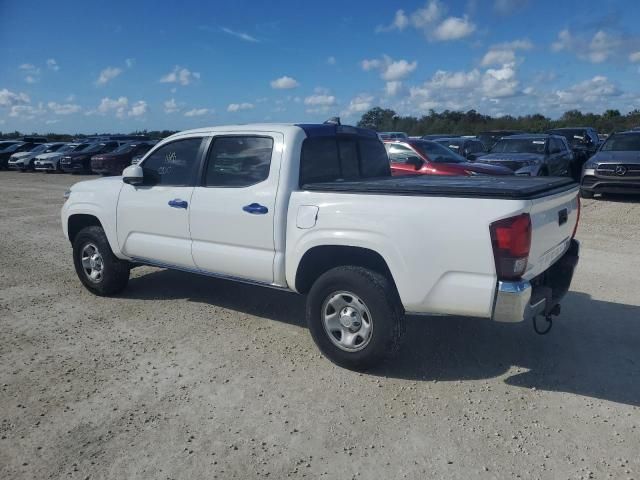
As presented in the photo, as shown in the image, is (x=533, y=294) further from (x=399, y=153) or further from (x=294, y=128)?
(x=399, y=153)

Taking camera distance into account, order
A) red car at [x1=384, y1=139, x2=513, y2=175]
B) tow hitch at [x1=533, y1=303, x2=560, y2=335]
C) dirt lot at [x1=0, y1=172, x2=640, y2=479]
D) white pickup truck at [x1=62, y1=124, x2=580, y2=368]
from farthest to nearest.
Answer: red car at [x1=384, y1=139, x2=513, y2=175], tow hitch at [x1=533, y1=303, x2=560, y2=335], white pickup truck at [x1=62, y1=124, x2=580, y2=368], dirt lot at [x1=0, y1=172, x2=640, y2=479]

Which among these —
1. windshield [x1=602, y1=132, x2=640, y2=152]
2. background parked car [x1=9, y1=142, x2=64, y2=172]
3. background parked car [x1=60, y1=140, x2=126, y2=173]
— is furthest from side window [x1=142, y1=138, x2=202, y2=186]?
background parked car [x1=9, y1=142, x2=64, y2=172]

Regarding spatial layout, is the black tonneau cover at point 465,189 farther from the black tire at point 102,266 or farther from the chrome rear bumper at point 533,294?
the black tire at point 102,266

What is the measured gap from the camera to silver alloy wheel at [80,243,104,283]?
5777 millimetres

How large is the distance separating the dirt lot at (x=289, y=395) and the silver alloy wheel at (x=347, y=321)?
0.82 feet

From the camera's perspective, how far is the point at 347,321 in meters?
3.94

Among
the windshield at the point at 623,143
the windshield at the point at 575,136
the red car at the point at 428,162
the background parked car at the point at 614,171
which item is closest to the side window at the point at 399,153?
the red car at the point at 428,162

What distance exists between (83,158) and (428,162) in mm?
20387

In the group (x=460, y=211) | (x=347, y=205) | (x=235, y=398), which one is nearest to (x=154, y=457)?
(x=235, y=398)

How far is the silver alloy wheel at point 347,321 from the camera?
12.7ft

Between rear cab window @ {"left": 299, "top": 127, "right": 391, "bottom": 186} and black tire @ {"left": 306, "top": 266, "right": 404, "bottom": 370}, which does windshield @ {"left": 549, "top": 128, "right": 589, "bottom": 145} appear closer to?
rear cab window @ {"left": 299, "top": 127, "right": 391, "bottom": 186}

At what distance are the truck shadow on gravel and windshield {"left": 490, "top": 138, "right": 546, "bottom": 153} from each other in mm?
9420

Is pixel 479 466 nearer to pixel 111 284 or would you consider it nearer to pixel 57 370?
pixel 57 370

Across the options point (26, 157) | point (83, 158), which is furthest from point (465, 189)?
point (26, 157)
